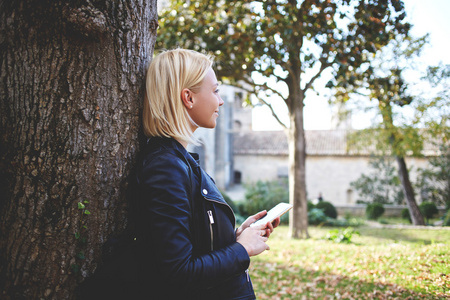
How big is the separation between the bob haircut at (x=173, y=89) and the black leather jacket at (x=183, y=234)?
7cm

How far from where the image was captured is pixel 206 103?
180 cm

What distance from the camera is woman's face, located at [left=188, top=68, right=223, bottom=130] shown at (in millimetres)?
1784

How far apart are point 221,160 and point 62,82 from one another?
29.7 meters

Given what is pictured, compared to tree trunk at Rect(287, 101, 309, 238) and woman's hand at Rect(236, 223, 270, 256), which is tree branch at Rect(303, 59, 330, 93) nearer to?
tree trunk at Rect(287, 101, 309, 238)

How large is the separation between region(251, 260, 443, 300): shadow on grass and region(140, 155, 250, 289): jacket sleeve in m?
2.56

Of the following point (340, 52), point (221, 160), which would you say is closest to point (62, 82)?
point (340, 52)

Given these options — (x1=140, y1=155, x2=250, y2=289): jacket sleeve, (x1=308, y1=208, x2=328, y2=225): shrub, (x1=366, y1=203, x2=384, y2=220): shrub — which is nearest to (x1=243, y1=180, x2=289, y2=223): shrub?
(x1=308, y1=208, x2=328, y2=225): shrub

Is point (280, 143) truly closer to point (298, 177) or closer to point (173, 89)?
point (298, 177)

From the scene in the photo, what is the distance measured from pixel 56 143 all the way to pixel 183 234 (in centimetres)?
79

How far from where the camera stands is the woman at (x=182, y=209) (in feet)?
4.68

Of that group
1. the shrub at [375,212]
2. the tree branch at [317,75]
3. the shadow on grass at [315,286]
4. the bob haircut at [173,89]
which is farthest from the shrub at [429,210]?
the bob haircut at [173,89]

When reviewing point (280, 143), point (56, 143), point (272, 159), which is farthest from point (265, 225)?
point (280, 143)

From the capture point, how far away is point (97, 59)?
1.79 metres

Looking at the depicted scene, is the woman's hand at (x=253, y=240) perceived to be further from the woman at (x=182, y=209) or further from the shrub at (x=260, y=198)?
the shrub at (x=260, y=198)
